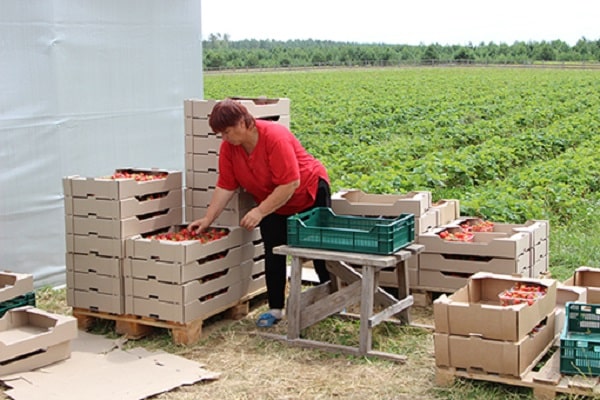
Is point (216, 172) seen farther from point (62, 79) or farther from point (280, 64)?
point (280, 64)

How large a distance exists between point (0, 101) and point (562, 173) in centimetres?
966

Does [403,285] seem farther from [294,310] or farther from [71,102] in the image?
[71,102]

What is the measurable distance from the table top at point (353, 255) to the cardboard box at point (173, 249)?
60 centimetres

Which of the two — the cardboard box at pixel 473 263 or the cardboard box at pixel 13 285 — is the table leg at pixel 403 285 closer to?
the cardboard box at pixel 473 263

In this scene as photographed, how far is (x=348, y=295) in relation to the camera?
274 inches

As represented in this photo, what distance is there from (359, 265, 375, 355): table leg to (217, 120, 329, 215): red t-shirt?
3.50 feet

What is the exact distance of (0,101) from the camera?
8.12m

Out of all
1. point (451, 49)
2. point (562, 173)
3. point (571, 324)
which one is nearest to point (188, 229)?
point (571, 324)

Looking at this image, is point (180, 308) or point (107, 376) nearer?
point (107, 376)

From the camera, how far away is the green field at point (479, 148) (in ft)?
37.6

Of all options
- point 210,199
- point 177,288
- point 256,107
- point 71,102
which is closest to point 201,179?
point 210,199

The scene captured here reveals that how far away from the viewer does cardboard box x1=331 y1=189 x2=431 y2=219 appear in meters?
7.77

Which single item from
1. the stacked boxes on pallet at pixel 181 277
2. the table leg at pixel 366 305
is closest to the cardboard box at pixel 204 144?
the stacked boxes on pallet at pixel 181 277

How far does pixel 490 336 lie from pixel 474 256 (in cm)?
204
